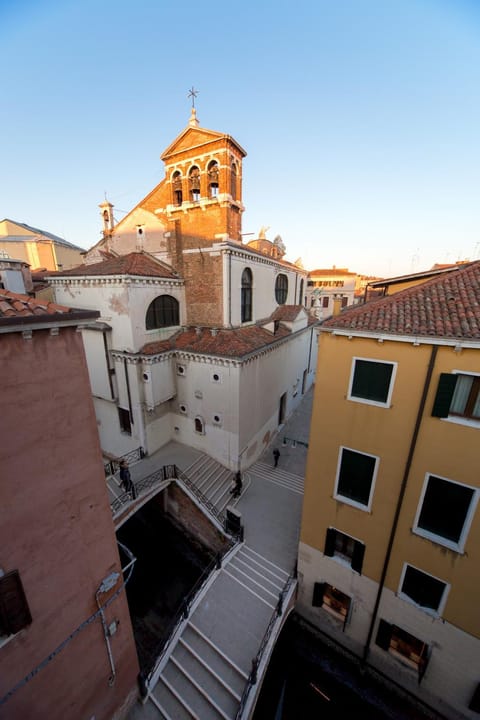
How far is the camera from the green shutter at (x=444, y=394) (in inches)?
238

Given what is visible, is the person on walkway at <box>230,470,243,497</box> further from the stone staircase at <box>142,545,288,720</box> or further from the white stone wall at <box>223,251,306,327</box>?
the white stone wall at <box>223,251,306,327</box>

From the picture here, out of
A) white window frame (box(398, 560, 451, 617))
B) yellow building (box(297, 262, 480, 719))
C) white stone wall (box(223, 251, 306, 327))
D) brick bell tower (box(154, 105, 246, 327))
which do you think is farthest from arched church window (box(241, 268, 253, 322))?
white window frame (box(398, 560, 451, 617))

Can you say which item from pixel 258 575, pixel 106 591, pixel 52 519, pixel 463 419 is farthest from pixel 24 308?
pixel 258 575

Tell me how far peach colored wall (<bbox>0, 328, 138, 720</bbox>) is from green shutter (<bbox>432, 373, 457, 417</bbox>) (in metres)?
7.53

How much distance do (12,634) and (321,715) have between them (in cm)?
954

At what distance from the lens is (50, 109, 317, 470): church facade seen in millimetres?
13703

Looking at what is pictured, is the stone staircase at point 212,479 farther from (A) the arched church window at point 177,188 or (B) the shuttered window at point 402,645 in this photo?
(A) the arched church window at point 177,188

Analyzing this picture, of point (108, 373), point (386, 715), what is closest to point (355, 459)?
point (386, 715)

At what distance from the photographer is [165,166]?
51.2ft

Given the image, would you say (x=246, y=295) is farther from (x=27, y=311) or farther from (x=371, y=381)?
(x=27, y=311)


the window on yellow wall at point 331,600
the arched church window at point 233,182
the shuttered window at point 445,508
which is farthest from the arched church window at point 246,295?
the window on yellow wall at point 331,600

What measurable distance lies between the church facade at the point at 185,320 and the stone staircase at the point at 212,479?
0.54 meters

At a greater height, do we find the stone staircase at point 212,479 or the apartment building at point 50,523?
the apartment building at point 50,523

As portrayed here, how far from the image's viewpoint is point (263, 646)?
8078mm
